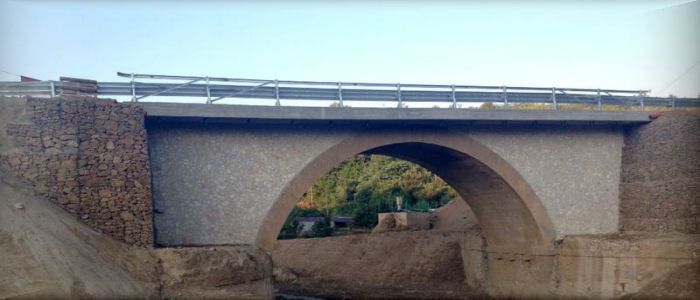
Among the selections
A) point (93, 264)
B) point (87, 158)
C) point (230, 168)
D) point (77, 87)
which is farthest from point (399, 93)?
point (93, 264)

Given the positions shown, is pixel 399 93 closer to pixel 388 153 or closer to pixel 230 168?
pixel 388 153

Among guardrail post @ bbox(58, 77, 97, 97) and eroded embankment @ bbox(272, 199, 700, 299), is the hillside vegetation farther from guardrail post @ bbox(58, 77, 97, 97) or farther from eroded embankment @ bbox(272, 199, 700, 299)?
guardrail post @ bbox(58, 77, 97, 97)

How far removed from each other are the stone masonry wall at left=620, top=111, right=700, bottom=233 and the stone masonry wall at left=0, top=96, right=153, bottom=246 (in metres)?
16.7

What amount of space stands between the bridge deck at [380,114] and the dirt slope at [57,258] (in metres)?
3.89

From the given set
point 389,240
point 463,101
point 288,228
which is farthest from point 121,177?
point 288,228

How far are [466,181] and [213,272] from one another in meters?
11.7

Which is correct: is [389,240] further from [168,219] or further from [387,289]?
[168,219]

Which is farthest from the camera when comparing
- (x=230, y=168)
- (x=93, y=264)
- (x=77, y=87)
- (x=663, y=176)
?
(x=663, y=176)

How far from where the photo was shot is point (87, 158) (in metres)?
17.7

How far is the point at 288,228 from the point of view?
158 feet

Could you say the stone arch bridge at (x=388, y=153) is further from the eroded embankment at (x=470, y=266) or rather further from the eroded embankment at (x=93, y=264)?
the eroded embankment at (x=93, y=264)

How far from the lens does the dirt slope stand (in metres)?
13.7

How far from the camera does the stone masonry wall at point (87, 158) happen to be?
17.1 m

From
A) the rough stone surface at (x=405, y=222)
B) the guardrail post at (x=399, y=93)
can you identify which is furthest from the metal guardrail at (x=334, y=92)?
the rough stone surface at (x=405, y=222)
